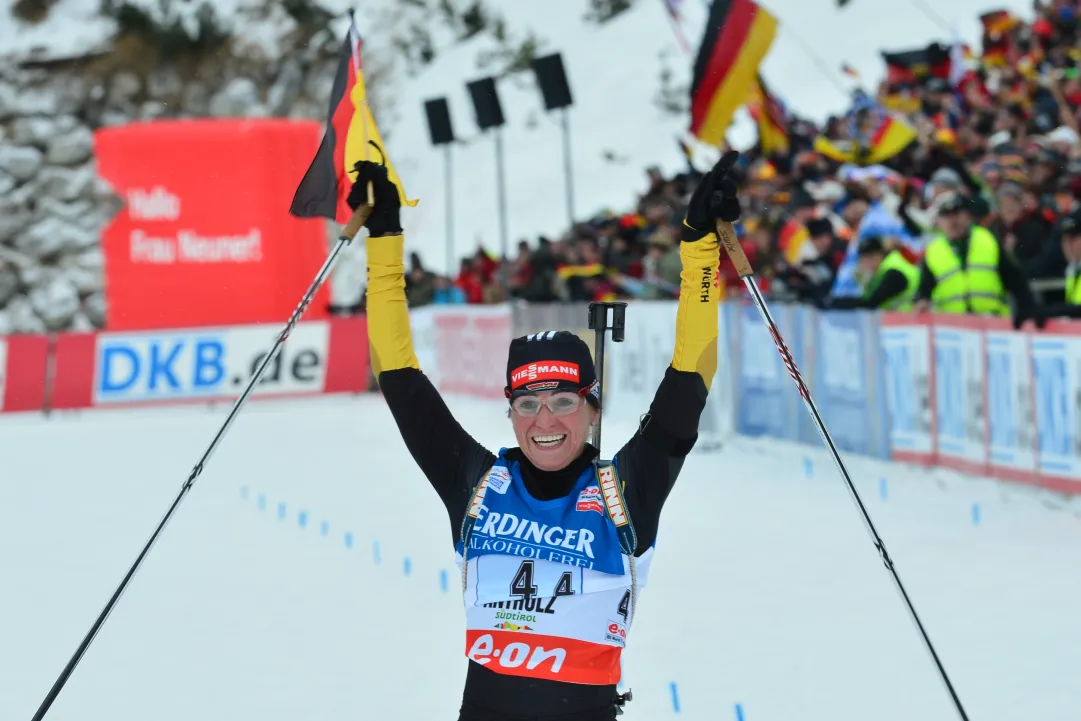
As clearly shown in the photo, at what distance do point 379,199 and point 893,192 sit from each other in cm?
1142

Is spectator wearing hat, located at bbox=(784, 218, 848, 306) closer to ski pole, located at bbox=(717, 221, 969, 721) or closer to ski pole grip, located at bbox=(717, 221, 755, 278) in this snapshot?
ski pole, located at bbox=(717, 221, 969, 721)

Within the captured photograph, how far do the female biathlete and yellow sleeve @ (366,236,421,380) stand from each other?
0.23 metres

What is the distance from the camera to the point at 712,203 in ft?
10.8

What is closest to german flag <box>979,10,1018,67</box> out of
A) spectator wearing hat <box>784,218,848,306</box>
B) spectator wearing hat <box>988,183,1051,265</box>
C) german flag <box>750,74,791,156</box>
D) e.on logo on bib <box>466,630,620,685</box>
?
german flag <box>750,74,791,156</box>

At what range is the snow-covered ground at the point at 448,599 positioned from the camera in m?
5.36

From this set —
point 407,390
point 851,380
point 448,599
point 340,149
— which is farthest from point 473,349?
point 407,390

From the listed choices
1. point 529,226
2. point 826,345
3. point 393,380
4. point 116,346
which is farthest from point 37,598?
point 529,226

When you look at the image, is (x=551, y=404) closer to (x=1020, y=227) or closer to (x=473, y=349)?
(x=1020, y=227)

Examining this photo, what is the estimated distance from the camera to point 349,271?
38.2 metres

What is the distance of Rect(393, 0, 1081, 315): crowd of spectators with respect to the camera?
11.6 m

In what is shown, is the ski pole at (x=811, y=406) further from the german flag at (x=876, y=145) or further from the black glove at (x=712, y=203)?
the german flag at (x=876, y=145)

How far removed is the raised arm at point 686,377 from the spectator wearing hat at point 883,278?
7.92 meters

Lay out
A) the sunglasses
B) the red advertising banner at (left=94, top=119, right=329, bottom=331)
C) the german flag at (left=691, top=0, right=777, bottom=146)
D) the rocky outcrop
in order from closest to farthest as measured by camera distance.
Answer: the sunglasses < the german flag at (left=691, top=0, right=777, bottom=146) < the red advertising banner at (left=94, top=119, right=329, bottom=331) < the rocky outcrop

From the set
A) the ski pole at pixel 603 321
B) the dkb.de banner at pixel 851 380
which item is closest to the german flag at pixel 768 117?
the dkb.de banner at pixel 851 380
